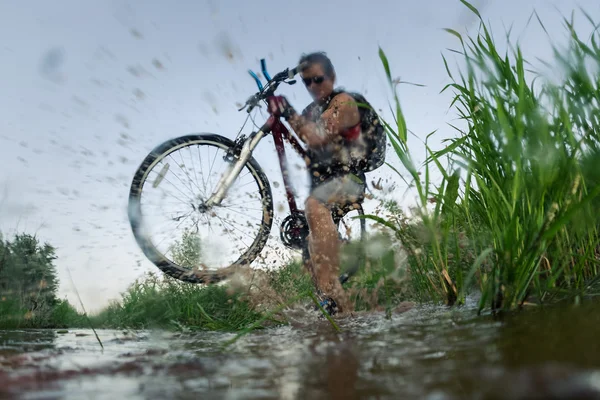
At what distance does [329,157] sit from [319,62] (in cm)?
93

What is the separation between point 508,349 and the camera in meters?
1.11

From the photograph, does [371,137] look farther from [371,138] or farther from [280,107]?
[280,107]

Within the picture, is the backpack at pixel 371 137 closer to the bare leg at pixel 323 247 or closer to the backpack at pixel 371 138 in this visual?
the backpack at pixel 371 138

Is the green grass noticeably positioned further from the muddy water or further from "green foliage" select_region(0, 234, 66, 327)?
"green foliage" select_region(0, 234, 66, 327)

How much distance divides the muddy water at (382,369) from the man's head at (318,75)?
2.91m

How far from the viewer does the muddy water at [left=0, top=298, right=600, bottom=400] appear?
0.80m

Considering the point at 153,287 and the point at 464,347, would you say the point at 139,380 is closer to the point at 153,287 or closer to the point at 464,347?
the point at 464,347

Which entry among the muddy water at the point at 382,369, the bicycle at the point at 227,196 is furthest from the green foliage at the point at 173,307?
the muddy water at the point at 382,369

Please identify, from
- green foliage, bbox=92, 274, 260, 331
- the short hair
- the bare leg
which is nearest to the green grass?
the bare leg

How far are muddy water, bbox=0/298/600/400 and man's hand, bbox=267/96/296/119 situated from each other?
2.76 m

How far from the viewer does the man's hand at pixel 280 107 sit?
4254 mm

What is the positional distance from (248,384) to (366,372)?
0.83 ft

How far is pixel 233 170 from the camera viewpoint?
14.8 feet

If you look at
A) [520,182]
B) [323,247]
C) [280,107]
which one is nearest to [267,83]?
[280,107]
